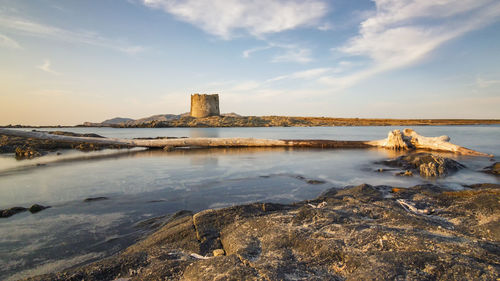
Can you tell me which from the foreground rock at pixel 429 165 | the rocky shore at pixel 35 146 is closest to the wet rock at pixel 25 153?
the rocky shore at pixel 35 146

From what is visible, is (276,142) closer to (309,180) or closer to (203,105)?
(309,180)

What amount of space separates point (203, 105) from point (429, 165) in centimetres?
5307

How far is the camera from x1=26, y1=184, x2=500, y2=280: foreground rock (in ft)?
6.07

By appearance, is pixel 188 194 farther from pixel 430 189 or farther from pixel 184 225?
pixel 430 189

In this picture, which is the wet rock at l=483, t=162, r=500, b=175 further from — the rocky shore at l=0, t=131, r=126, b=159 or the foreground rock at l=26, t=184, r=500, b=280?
the rocky shore at l=0, t=131, r=126, b=159

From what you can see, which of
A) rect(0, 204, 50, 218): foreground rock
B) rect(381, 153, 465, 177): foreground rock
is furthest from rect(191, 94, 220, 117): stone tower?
rect(0, 204, 50, 218): foreground rock

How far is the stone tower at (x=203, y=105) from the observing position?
187 ft

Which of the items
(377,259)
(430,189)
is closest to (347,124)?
(430,189)

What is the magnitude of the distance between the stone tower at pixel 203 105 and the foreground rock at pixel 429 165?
168ft

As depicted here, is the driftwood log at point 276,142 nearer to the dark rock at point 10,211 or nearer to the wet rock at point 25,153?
the wet rock at point 25,153

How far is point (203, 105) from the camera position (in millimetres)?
57375

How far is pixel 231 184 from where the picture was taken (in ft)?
21.7

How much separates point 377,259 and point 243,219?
5.60ft

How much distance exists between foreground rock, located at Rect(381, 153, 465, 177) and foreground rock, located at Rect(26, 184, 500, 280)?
4.07 meters
